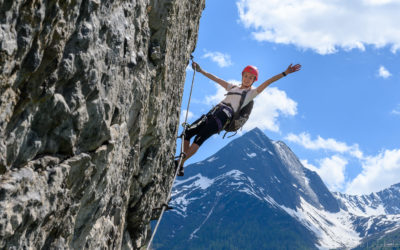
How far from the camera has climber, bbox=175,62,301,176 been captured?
514 inches

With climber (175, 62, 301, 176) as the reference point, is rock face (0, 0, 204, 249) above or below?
below

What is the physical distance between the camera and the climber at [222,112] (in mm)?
13062

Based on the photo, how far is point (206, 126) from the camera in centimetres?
1323

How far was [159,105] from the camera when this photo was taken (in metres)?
10.1

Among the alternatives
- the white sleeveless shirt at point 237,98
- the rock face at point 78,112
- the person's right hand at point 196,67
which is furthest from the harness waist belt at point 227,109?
the rock face at point 78,112

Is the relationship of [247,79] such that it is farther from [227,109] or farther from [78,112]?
[78,112]

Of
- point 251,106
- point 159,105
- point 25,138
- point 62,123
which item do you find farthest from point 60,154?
point 251,106

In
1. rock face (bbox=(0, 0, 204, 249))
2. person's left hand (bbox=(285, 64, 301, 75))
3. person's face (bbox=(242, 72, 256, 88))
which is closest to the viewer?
rock face (bbox=(0, 0, 204, 249))

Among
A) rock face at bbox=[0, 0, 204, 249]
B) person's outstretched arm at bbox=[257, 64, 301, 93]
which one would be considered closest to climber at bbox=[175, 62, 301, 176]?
person's outstretched arm at bbox=[257, 64, 301, 93]

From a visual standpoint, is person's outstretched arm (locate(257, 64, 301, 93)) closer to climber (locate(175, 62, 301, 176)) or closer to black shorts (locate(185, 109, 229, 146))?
climber (locate(175, 62, 301, 176))

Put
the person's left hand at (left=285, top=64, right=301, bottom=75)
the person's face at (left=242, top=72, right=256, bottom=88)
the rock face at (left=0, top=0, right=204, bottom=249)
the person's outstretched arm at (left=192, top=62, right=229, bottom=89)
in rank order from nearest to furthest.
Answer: the rock face at (left=0, top=0, right=204, bottom=249) → the person's left hand at (left=285, top=64, right=301, bottom=75) → the person's face at (left=242, top=72, right=256, bottom=88) → the person's outstretched arm at (left=192, top=62, right=229, bottom=89)

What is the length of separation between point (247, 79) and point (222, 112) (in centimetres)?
144

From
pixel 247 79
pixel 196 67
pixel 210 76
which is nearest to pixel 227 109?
pixel 247 79

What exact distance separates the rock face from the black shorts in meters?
2.72
